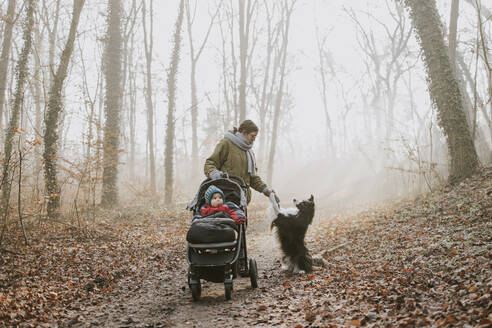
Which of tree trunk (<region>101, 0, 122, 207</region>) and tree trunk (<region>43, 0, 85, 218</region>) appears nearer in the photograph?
tree trunk (<region>43, 0, 85, 218</region>)

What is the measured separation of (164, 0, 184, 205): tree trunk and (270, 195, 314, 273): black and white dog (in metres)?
10.0

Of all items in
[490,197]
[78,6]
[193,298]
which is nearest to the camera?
[193,298]

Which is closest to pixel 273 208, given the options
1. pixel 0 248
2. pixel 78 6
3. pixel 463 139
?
pixel 0 248

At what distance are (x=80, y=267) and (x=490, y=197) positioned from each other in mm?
7722

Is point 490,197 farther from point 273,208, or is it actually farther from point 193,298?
point 193,298

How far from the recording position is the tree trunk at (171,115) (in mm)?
14922

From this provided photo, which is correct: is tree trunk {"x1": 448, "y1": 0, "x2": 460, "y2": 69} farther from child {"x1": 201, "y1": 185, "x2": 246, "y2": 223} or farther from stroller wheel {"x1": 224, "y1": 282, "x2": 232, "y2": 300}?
stroller wheel {"x1": 224, "y1": 282, "x2": 232, "y2": 300}

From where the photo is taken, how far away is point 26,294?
432 cm

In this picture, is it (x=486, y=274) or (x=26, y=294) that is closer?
(x=486, y=274)

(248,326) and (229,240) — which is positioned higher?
(229,240)

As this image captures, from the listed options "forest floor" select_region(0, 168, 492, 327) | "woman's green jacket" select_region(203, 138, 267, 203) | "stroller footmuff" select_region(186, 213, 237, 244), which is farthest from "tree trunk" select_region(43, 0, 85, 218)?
"stroller footmuff" select_region(186, 213, 237, 244)

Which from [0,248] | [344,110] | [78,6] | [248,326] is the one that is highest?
[344,110]

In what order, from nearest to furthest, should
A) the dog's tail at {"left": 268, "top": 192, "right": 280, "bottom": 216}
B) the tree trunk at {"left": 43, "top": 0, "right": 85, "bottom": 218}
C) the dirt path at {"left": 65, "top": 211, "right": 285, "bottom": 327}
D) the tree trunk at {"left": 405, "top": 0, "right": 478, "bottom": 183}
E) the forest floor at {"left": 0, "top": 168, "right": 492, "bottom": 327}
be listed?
the forest floor at {"left": 0, "top": 168, "right": 492, "bottom": 327}
the dirt path at {"left": 65, "top": 211, "right": 285, "bottom": 327}
the dog's tail at {"left": 268, "top": 192, "right": 280, "bottom": 216}
the tree trunk at {"left": 405, "top": 0, "right": 478, "bottom": 183}
the tree trunk at {"left": 43, "top": 0, "right": 85, "bottom": 218}

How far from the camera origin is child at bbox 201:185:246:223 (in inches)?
175
